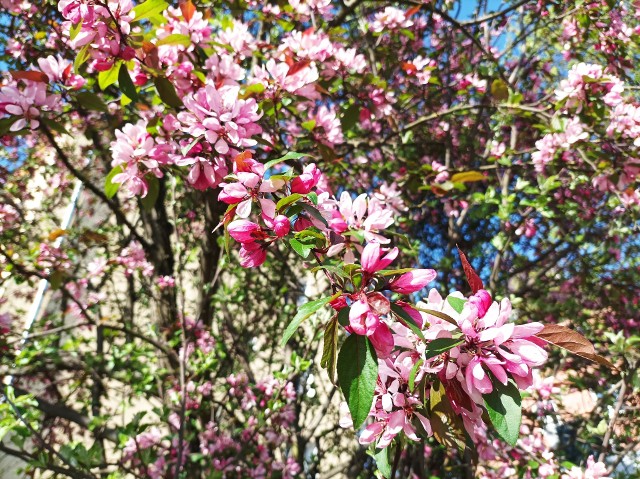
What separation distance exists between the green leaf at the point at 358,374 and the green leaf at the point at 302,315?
0.27 feet

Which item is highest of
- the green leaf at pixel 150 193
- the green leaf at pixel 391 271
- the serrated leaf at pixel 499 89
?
the serrated leaf at pixel 499 89

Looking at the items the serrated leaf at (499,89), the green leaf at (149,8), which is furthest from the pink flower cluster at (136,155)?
the serrated leaf at (499,89)

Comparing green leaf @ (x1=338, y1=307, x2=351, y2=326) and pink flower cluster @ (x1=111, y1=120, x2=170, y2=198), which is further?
pink flower cluster @ (x1=111, y1=120, x2=170, y2=198)

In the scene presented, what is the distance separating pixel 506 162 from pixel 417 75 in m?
0.85

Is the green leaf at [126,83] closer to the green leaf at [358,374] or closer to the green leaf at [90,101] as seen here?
the green leaf at [90,101]

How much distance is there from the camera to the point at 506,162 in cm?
274

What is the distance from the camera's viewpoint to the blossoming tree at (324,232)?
85 cm

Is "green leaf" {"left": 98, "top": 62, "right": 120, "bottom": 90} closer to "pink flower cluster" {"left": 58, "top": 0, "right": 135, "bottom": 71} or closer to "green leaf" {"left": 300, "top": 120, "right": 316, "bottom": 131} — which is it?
"pink flower cluster" {"left": 58, "top": 0, "right": 135, "bottom": 71}

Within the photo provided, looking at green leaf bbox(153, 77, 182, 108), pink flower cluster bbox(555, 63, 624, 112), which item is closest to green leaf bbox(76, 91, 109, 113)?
green leaf bbox(153, 77, 182, 108)

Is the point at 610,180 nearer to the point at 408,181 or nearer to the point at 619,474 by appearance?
the point at 408,181

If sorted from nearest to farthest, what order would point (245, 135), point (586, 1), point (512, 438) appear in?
1. point (512, 438)
2. point (245, 135)
3. point (586, 1)

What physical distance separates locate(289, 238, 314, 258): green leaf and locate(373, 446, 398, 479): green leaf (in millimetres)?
492

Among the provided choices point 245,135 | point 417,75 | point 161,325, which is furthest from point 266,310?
point 245,135

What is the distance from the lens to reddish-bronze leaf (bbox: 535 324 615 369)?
0.79 m
